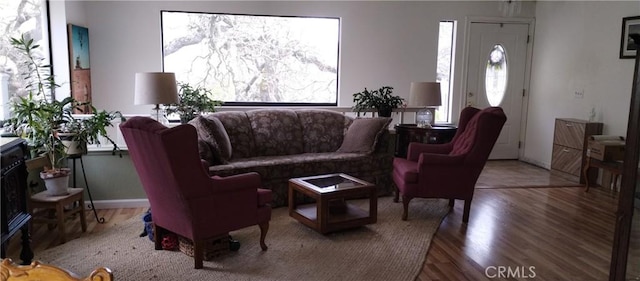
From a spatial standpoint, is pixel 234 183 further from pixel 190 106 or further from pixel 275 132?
pixel 190 106

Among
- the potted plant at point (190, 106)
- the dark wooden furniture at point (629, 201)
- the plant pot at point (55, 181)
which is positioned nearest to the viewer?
the dark wooden furniture at point (629, 201)

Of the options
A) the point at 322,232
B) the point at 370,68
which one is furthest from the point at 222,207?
the point at 370,68

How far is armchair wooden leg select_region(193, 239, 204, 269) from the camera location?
2.82 metres

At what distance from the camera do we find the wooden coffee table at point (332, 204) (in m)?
3.37

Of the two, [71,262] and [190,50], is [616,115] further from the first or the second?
[71,262]

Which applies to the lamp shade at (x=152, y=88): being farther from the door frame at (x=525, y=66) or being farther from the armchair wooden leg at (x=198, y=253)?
the door frame at (x=525, y=66)

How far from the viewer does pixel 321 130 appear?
4898 millimetres

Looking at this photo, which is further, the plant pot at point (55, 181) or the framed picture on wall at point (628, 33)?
the framed picture on wall at point (628, 33)

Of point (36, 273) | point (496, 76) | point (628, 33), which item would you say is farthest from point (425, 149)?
point (36, 273)

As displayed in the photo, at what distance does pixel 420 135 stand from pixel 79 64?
13.1 feet

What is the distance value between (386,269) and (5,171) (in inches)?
91.5

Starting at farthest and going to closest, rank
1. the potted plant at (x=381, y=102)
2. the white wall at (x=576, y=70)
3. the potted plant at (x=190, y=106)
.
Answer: the potted plant at (x=381, y=102) → the white wall at (x=576, y=70) → the potted plant at (x=190, y=106)

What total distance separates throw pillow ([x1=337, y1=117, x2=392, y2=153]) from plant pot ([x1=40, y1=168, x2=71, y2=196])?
257 centimetres

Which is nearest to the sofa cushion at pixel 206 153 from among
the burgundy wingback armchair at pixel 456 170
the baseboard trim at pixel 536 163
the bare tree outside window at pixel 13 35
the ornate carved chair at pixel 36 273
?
the bare tree outside window at pixel 13 35
